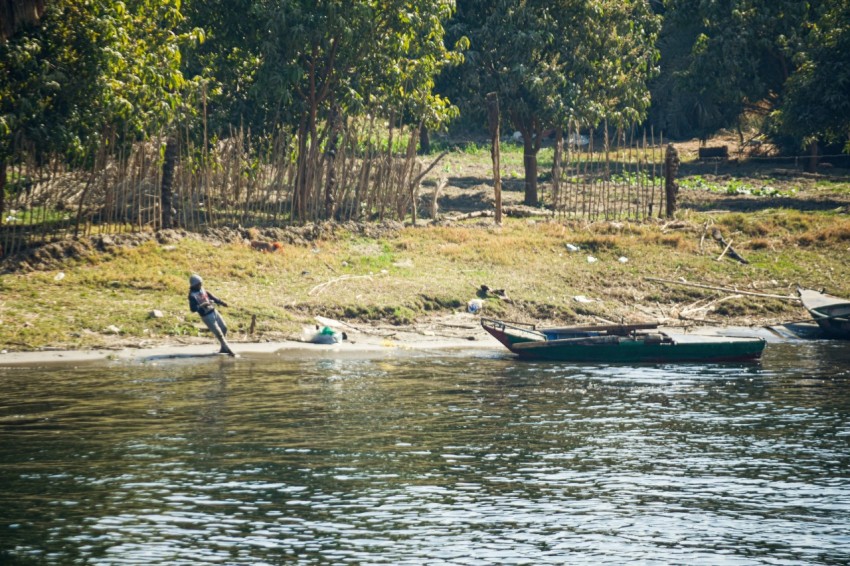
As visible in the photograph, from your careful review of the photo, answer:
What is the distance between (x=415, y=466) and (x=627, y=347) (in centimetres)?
853

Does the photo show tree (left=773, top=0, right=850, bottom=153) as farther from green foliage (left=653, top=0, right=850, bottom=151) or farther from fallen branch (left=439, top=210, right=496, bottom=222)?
fallen branch (left=439, top=210, right=496, bottom=222)

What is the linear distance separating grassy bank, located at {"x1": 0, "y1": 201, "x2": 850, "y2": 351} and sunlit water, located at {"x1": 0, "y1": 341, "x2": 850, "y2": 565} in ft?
7.83

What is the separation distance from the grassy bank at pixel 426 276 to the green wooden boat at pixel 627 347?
3192 millimetres

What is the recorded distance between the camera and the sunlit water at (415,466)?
10.3 metres

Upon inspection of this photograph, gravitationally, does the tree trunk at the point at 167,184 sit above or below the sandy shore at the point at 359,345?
above

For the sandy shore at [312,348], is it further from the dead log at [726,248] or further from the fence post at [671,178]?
the fence post at [671,178]

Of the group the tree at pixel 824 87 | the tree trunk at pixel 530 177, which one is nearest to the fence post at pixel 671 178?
the tree trunk at pixel 530 177

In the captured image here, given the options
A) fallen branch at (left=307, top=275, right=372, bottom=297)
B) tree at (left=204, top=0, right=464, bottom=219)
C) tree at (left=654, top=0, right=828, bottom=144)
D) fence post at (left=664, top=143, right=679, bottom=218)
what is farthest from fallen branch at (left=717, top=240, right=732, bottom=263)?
tree at (left=654, top=0, right=828, bottom=144)

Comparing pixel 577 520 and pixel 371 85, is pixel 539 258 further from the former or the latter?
pixel 577 520

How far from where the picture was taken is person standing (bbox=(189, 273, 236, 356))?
19.1 metres

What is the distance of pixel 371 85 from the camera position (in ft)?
100

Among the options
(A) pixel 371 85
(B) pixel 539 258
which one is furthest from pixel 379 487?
(A) pixel 371 85

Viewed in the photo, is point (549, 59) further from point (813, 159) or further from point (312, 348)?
point (312, 348)

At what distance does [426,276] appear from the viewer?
25297 millimetres
